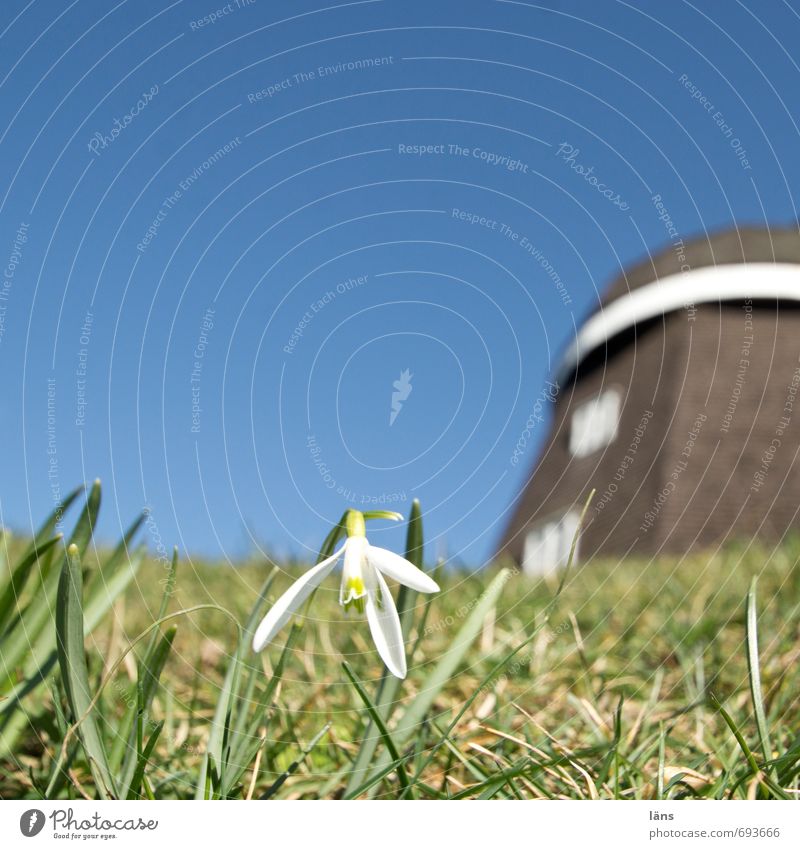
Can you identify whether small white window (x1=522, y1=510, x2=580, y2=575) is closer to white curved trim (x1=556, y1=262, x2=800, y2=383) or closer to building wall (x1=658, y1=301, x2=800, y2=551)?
building wall (x1=658, y1=301, x2=800, y2=551)

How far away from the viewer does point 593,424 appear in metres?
12.7

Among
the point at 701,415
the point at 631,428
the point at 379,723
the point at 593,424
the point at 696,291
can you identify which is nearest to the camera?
the point at 379,723

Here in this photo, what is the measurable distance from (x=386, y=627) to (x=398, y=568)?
10 centimetres

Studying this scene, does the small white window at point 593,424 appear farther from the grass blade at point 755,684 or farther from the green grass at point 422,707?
the grass blade at point 755,684

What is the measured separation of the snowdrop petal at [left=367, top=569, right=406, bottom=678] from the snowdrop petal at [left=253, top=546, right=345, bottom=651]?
72mm

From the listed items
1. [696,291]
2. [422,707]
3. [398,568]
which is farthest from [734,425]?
[398,568]

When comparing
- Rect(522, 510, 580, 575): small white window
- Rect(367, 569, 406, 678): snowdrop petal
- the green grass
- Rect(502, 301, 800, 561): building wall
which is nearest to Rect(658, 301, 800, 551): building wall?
Rect(502, 301, 800, 561): building wall

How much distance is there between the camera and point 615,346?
493 inches

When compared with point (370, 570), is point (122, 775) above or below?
below

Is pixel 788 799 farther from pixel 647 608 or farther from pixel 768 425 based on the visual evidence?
pixel 768 425

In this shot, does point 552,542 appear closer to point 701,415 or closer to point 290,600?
point 701,415

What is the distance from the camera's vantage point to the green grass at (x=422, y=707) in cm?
126
